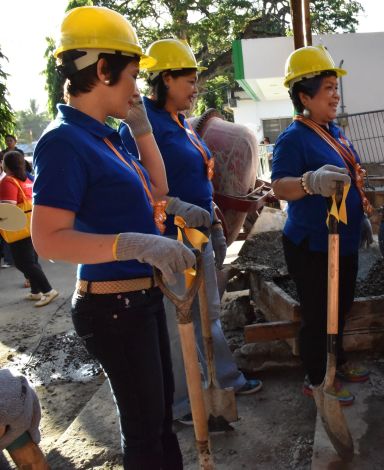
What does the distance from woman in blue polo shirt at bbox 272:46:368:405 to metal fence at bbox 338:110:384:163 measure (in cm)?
971

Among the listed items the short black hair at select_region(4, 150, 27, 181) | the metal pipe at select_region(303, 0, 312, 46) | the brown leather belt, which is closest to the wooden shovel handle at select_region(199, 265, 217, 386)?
the brown leather belt

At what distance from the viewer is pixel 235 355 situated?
337cm

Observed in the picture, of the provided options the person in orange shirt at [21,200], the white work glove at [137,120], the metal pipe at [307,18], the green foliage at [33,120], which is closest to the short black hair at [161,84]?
the white work glove at [137,120]

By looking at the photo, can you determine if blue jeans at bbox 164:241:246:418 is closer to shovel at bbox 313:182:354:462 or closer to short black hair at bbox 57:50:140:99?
shovel at bbox 313:182:354:462

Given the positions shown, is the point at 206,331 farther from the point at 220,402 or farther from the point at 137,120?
the point at 137,120

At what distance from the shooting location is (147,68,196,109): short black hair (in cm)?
262

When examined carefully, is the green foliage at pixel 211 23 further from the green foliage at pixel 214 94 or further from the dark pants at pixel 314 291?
the dark pants at pixel 314 291

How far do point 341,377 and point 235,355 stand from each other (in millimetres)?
747

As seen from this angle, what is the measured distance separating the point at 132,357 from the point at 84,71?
964 millimetres

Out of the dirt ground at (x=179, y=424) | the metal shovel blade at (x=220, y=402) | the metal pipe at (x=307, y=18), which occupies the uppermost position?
the metal pipe at (x=307, y=18)

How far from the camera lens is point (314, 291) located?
2.56 metres

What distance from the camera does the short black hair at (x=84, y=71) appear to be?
156 centimetres

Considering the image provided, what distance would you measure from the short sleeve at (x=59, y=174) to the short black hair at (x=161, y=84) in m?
1.28

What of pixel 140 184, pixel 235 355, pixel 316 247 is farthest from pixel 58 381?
pixel 140 184
